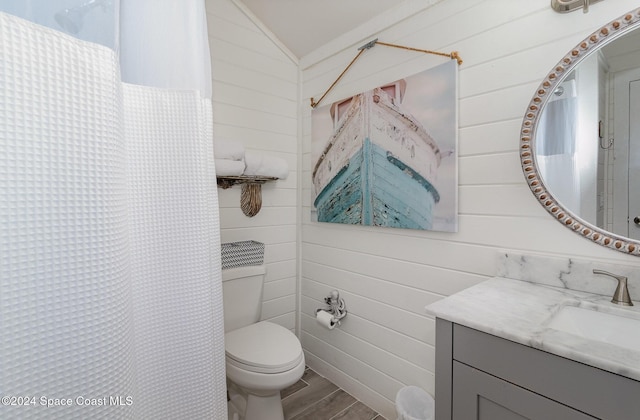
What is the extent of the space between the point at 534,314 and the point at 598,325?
22 centimetres

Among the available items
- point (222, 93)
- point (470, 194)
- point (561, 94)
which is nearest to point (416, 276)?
point (470, 194)

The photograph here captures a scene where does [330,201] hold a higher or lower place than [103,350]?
higher

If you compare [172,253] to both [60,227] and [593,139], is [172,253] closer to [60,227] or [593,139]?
[60,227]

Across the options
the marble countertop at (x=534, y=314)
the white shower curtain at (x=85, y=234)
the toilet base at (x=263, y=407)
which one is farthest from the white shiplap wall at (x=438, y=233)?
the white shower curtain at (x=85, y=234)

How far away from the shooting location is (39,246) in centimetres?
59

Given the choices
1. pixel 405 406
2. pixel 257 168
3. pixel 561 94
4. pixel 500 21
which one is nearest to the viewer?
pixel 561 94

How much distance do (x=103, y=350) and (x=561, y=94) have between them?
5.39 feet

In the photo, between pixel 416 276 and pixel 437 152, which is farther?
pixel 416 276

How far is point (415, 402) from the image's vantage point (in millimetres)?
1483

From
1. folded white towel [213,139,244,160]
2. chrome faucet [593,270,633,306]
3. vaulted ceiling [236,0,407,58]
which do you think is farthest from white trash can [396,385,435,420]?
vaulted ceiling [236,0,407,58]

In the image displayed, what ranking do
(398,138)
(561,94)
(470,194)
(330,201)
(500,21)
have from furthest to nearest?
1. (330,201)
2. (398,138)
3. (470,194)
4. (500,21)
5. (561,94)

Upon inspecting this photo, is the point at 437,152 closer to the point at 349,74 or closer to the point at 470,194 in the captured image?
the point at 470,194

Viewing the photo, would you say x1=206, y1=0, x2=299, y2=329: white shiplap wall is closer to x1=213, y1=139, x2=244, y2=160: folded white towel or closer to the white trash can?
x1=213, y1=139, x2=244, y2=160: folded white towel

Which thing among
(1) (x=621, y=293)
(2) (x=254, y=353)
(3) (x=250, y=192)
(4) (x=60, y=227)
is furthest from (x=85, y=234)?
(1) (x=621, y=293)
